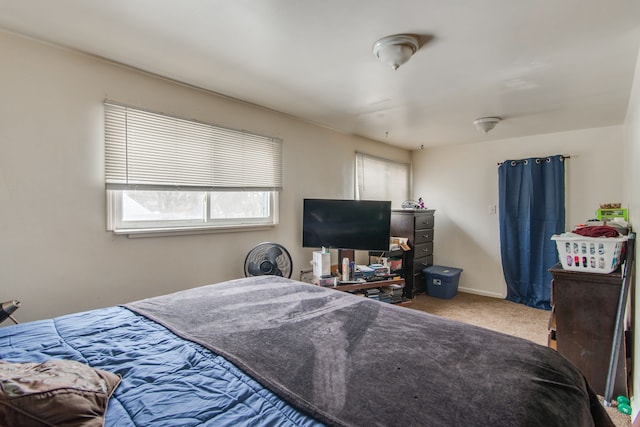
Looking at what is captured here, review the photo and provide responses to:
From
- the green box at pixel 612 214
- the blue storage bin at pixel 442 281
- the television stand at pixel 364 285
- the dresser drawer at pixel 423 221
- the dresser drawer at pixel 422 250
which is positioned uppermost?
the green box at pixel 612 214

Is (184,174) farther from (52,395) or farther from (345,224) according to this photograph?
A: (52,395)

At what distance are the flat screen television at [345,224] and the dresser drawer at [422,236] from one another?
3.59 ft

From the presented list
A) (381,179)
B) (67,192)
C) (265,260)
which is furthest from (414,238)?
(67,192)

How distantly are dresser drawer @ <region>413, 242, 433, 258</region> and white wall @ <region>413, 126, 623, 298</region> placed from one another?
1.05ft

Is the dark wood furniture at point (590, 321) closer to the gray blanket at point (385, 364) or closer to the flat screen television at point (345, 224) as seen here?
the gray blanket at point (385, 364)

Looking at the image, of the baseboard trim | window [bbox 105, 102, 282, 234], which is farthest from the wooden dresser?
window [bbox 105, 102, 282, 234]

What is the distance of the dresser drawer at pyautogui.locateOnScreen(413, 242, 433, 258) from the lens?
14.5 ft

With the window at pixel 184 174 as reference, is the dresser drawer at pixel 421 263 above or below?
below

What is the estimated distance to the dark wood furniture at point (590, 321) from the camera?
2096 mm

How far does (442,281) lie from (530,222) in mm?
1366

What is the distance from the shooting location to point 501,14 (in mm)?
1572

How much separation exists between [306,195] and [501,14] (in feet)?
7.83

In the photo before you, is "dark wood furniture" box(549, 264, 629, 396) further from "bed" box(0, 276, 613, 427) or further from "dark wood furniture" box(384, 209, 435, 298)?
"dark wood furniture" box(384, 209, 435, 298)

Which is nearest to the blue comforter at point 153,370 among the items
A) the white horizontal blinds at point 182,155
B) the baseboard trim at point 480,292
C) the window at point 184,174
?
the window at point 184,174
